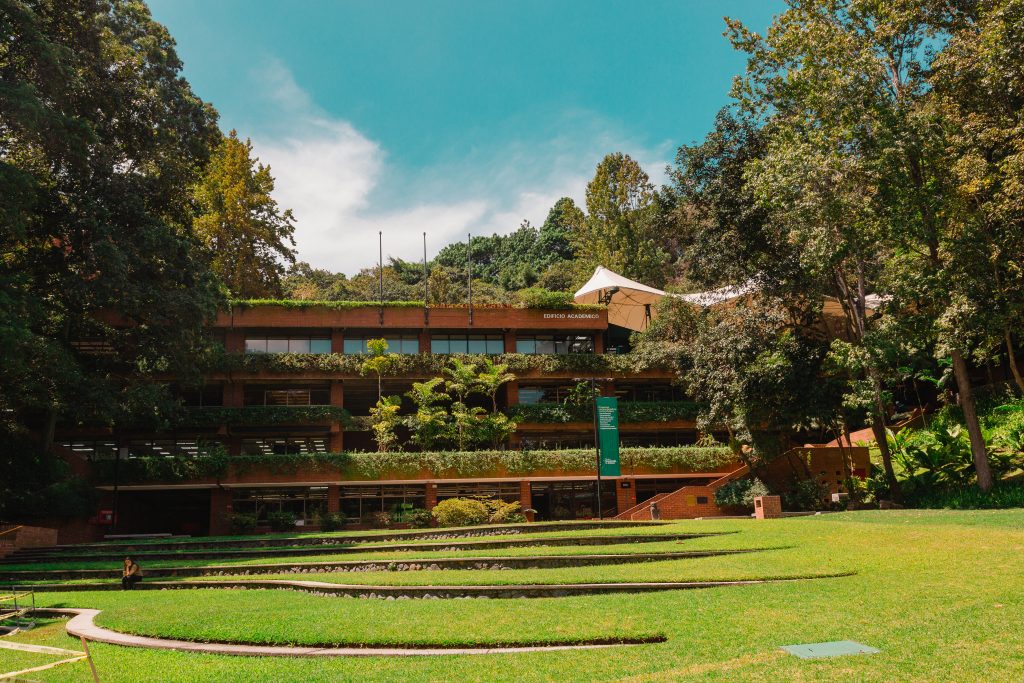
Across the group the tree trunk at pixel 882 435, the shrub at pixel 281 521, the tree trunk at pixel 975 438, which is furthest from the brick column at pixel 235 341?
the tree trunk at pixel 975 438

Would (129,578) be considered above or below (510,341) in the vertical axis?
below

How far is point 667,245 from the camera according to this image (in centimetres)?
6950

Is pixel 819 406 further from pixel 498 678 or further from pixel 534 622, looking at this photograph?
pixel 498 678

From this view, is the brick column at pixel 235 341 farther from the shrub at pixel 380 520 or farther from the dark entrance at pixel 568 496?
the dark entrance at pixel 568 496

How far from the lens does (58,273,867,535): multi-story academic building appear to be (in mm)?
31031

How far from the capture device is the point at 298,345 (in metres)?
38.3

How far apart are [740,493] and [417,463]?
520 inches

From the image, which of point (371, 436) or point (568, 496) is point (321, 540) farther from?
point (371, 436)

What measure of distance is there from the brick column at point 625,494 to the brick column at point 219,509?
1650 centimetres

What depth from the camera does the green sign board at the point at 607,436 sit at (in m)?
28.2

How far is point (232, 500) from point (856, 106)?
90.5 ft

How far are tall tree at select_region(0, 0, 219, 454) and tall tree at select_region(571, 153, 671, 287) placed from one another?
3295cm

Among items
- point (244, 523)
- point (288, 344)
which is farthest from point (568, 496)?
point (288, 344)

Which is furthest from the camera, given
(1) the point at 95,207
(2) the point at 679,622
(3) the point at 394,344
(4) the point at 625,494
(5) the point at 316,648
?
(3) the point at 394,344
